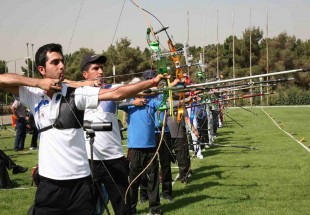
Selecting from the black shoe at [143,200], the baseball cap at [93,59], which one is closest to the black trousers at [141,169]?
the black shoe at [143,200]

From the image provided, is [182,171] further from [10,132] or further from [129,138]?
[10,132]

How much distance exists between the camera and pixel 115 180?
471 centimetres

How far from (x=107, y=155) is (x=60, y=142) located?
1.54m

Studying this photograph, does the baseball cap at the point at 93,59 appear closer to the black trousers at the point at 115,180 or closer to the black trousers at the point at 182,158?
the black trousers at the point at 115,180

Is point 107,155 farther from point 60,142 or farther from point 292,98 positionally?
point 292,98

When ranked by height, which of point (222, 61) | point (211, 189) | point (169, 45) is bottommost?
point (211, 189)

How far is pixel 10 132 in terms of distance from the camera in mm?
21656

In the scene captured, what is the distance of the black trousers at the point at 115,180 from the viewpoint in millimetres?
4602

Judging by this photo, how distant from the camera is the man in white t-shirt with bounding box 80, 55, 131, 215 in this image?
15.2 feet

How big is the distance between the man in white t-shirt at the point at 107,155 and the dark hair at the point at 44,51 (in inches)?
47.8

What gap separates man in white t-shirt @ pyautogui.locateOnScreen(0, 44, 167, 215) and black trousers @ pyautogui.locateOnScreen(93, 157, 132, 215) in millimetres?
1228

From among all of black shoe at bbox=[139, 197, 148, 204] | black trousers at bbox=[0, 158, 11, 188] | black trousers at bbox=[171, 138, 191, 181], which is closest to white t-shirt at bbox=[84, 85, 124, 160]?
black shoe at bbox=[139, 197, 148, 204]

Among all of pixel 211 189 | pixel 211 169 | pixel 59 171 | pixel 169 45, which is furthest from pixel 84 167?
pixel 211 169

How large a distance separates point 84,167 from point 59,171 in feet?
0.61
